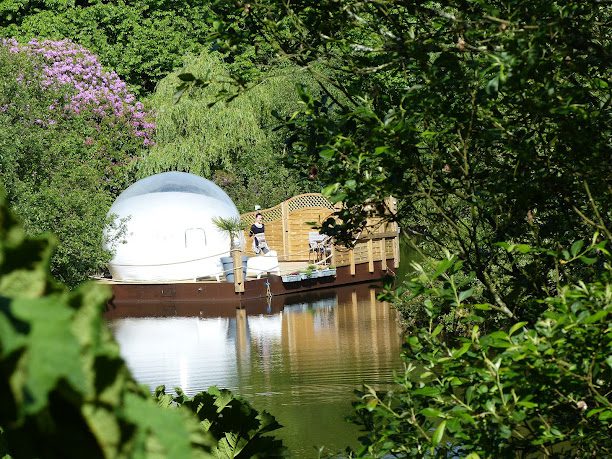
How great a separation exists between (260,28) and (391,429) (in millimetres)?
1739

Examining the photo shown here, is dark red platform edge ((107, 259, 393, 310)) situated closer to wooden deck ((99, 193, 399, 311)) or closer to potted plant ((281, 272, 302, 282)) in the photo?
wooden deck ((99, 193, 399, 311))

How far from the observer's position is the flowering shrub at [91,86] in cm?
3014

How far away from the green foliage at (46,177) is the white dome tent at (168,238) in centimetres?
218

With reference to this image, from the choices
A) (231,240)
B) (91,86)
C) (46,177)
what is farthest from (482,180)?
(91,86)

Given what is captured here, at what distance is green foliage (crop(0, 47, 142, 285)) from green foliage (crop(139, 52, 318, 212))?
583 cm

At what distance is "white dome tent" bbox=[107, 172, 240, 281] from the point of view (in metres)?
25.3

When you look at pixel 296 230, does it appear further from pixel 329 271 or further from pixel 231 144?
pixel 231 144

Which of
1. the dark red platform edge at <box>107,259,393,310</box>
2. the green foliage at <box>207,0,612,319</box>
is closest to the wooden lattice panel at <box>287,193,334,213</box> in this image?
the dark red platform edge at <box>107,259,393,310</box>

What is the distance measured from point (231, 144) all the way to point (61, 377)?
30408 millimetres

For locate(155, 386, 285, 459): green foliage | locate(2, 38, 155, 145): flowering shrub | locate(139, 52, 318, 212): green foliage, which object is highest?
locate(2, 38, 155, 145): flowering shrub

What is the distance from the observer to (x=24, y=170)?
2002cm

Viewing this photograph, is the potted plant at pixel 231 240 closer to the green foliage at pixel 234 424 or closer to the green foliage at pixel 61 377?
the green foliage at pixel 234 424

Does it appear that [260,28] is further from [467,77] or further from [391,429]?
[391,429]

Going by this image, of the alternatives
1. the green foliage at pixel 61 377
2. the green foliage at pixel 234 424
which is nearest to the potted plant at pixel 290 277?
the green foliage at pixel 234 424
